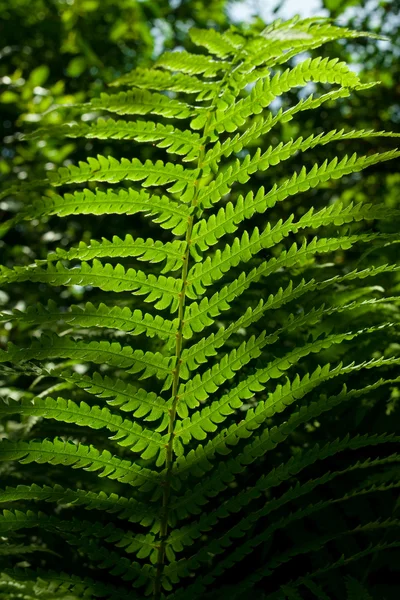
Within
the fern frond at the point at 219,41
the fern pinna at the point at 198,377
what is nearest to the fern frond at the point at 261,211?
the fern pinna at the point at 198,377

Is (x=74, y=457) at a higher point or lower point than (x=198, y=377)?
lower

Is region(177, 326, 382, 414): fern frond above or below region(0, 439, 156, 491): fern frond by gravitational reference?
above

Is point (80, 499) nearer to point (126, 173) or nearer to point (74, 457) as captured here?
point (74, 457)

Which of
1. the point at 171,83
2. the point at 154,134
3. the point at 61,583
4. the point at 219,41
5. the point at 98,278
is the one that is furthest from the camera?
the point at 219,41

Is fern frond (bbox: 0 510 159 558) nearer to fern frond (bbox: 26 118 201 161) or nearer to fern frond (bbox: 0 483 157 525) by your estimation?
fern frond (bbox: 0 483 157 525)

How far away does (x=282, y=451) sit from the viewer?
4.62ft

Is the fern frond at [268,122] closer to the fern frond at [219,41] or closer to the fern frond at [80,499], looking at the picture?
the fern frond at [219,41]

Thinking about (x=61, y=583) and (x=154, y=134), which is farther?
(x=154, y=134)

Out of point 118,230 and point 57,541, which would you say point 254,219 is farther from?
point 57,541

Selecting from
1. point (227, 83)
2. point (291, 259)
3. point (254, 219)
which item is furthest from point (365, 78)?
point (291, 259)

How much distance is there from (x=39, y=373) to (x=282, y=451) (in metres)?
0.60

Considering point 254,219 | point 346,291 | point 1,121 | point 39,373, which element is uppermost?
point 1,121

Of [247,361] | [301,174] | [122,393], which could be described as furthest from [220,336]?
[301,174]

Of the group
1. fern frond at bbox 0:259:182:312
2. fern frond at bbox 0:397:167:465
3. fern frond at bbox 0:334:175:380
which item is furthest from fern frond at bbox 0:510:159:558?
fern frond at bbox 0:259:182:312
